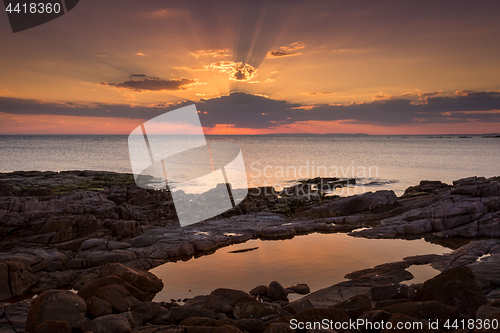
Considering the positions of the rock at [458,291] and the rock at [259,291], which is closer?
the rock at [458,291]

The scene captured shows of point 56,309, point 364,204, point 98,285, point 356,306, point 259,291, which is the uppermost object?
point 56,309

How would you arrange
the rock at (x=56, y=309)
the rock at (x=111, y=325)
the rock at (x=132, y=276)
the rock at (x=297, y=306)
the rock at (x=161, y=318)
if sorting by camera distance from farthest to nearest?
the rock at (x=132, y=276)
the rock at (x=297, y=306)
the rock at (x=161, y=318)
the rock at (x=56, y=309)
the rock at (x=111, y=325)

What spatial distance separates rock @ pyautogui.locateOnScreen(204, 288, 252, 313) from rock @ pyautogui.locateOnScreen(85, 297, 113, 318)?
9.47 feet

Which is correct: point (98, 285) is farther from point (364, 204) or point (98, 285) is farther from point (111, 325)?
point (364, 204)

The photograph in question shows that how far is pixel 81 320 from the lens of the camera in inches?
324

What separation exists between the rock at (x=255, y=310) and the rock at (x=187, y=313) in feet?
2.15

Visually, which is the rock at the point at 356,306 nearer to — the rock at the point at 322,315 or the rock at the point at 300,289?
the rock at the point at 322,315

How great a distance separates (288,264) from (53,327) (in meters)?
10.7

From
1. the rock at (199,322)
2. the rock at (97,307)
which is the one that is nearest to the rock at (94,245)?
the rock at (97,307)

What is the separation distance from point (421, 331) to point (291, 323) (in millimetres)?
2751

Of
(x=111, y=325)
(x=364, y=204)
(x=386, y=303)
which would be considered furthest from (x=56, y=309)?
(x=364, y=204)

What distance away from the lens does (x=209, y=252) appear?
18.0m

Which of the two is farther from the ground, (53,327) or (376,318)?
(376,318)

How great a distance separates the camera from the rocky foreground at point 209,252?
26.6 ft
